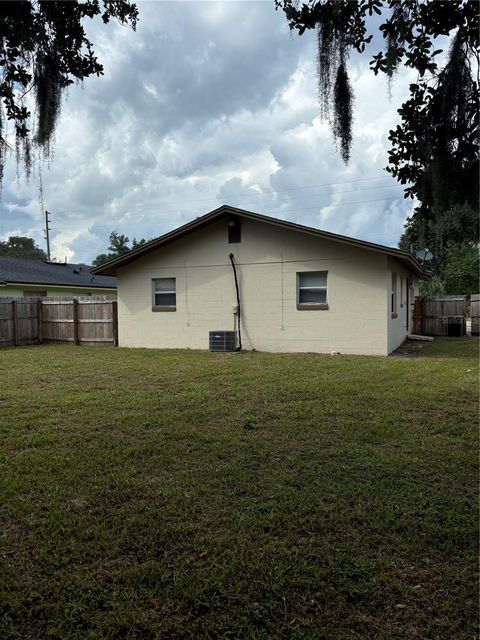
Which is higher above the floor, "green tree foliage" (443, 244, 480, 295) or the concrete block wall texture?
"green tree foliage" (443, 244, 480, 295)

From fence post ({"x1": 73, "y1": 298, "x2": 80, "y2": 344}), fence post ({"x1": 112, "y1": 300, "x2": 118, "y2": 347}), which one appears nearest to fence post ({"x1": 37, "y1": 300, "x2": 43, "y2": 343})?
fence post ({"x1": 73, "y1": 298, "x2": 80, "y2": 344})

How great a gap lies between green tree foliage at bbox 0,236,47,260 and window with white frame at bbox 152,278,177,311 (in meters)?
41.2

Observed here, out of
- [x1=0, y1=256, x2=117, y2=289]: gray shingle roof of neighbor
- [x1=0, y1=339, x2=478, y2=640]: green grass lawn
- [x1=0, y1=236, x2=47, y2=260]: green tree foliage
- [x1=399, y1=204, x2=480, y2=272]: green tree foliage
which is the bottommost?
[x1=0, y1=339, x2=478, y2=640]: green grass lawn

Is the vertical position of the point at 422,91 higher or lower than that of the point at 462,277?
lower

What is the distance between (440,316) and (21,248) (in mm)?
49299

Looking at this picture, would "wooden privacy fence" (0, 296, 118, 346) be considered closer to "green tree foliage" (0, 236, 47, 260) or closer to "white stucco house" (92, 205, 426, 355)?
"white stucco house" (92, 205, 426, 355)

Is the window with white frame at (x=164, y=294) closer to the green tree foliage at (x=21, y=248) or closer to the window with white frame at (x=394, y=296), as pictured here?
the window with white frame at (x=394, y=296)

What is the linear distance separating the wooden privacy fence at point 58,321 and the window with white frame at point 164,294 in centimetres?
177

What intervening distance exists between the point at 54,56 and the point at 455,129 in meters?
2.44

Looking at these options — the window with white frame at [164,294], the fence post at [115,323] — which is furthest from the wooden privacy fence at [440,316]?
the fence post at [115,323]

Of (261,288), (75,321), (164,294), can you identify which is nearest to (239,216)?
(261,288)

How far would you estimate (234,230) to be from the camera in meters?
12.5

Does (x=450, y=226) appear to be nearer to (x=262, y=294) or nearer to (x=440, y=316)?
(x=262, y=294)

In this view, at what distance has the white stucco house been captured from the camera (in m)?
11.1
